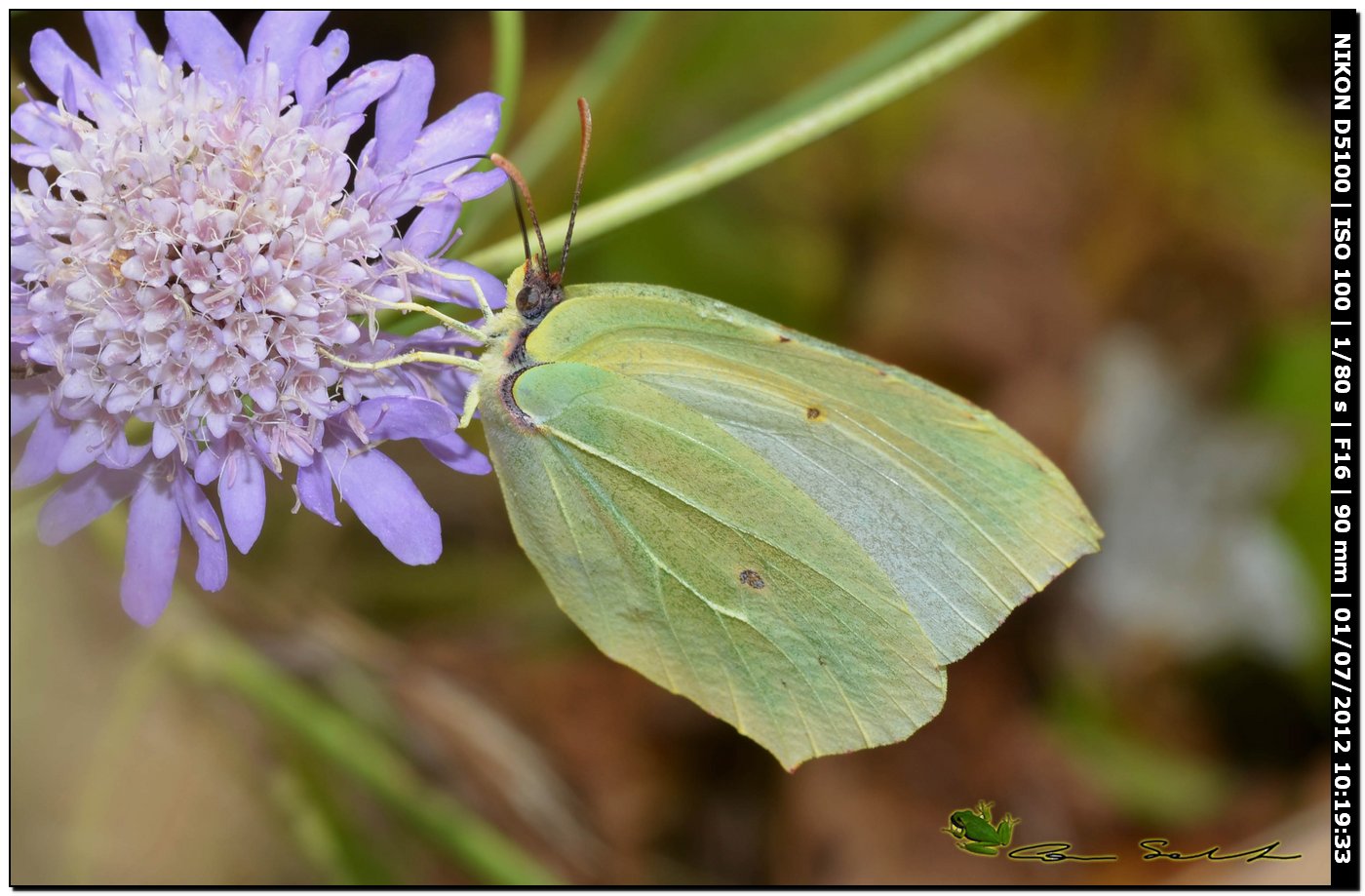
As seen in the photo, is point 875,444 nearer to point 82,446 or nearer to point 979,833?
point 979,833

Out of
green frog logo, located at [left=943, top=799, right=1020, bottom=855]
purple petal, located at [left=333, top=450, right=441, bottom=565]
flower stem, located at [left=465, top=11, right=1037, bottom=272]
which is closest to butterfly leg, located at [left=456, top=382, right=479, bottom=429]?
purple petal, located at [left=333, top=450, right=441, bottom=565]

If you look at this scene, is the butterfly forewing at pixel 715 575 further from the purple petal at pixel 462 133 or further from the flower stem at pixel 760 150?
the purple petal at pixel 462 133

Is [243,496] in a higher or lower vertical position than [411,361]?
lower

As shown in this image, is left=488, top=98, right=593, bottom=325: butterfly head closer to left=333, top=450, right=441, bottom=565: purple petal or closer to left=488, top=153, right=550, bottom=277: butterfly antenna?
left=488, top=153, right=550, bottom=277: butterfly antenna

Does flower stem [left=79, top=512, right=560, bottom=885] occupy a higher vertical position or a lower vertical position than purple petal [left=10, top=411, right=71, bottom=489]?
lower

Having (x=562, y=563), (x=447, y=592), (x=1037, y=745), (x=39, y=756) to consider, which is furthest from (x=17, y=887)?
(x=1037, y=745)
